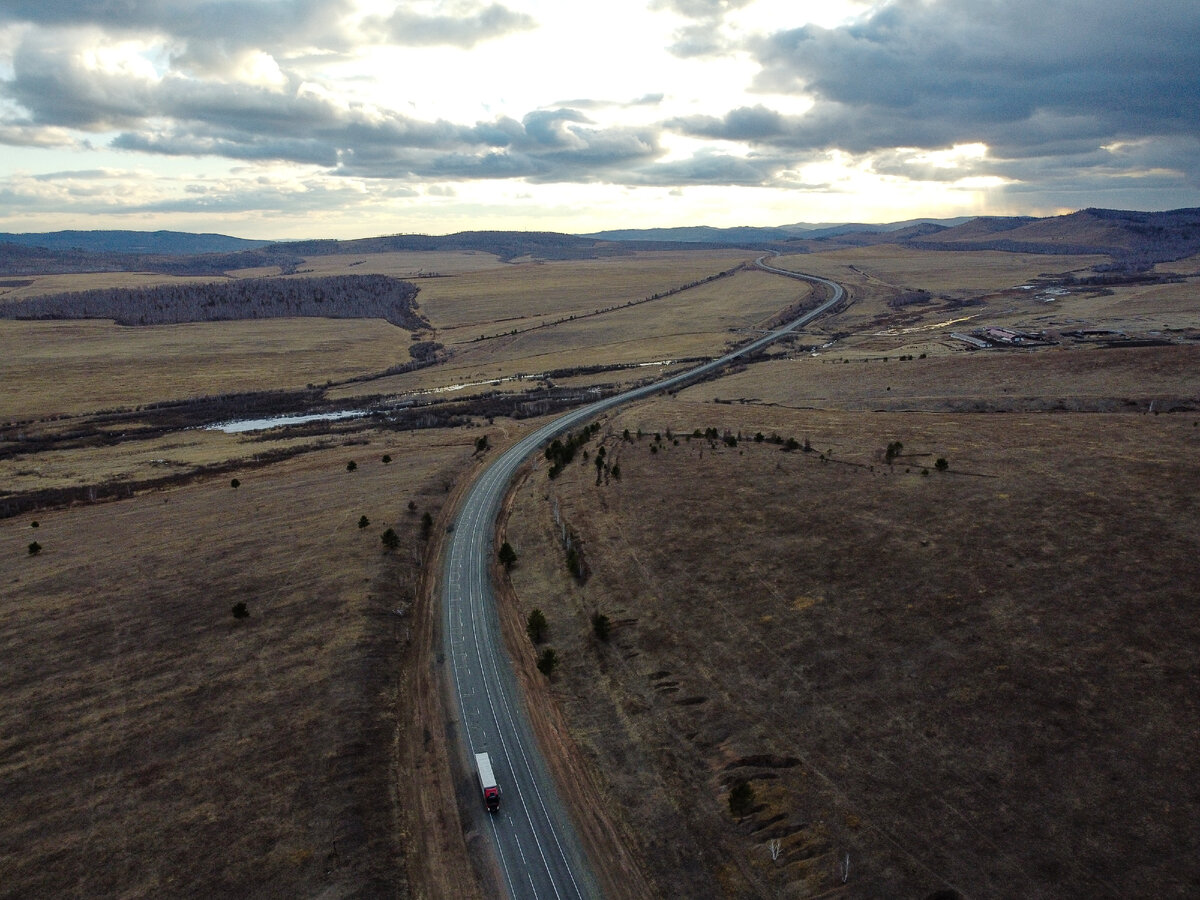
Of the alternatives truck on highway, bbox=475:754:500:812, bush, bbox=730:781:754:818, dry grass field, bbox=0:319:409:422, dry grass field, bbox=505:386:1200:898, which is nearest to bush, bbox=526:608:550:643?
dry grass field, bbox=505:386:1200:898

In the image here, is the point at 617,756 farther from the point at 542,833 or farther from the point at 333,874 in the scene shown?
the point at 333,874

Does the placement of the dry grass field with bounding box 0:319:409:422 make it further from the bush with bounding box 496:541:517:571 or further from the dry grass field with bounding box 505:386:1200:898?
the dry grass field with bounding box 505:386:1200:898

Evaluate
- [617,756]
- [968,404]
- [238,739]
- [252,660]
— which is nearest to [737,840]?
[617,756]

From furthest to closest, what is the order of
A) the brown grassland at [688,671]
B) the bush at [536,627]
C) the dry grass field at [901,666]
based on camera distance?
the bush at [536,627]
the brown grassland at [688,671]
the dry grass field at [901,666]

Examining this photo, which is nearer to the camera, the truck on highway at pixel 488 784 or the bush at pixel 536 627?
the truck on highway at pixel 488 784

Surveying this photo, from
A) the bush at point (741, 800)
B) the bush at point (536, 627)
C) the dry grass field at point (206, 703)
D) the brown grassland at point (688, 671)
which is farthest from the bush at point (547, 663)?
the bush at point (741, 800)

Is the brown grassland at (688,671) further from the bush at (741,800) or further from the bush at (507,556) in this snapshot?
the bush at (507,556)

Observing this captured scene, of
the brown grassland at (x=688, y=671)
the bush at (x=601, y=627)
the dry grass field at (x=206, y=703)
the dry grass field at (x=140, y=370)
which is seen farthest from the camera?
the dry grass field at (x=140, y=370)
